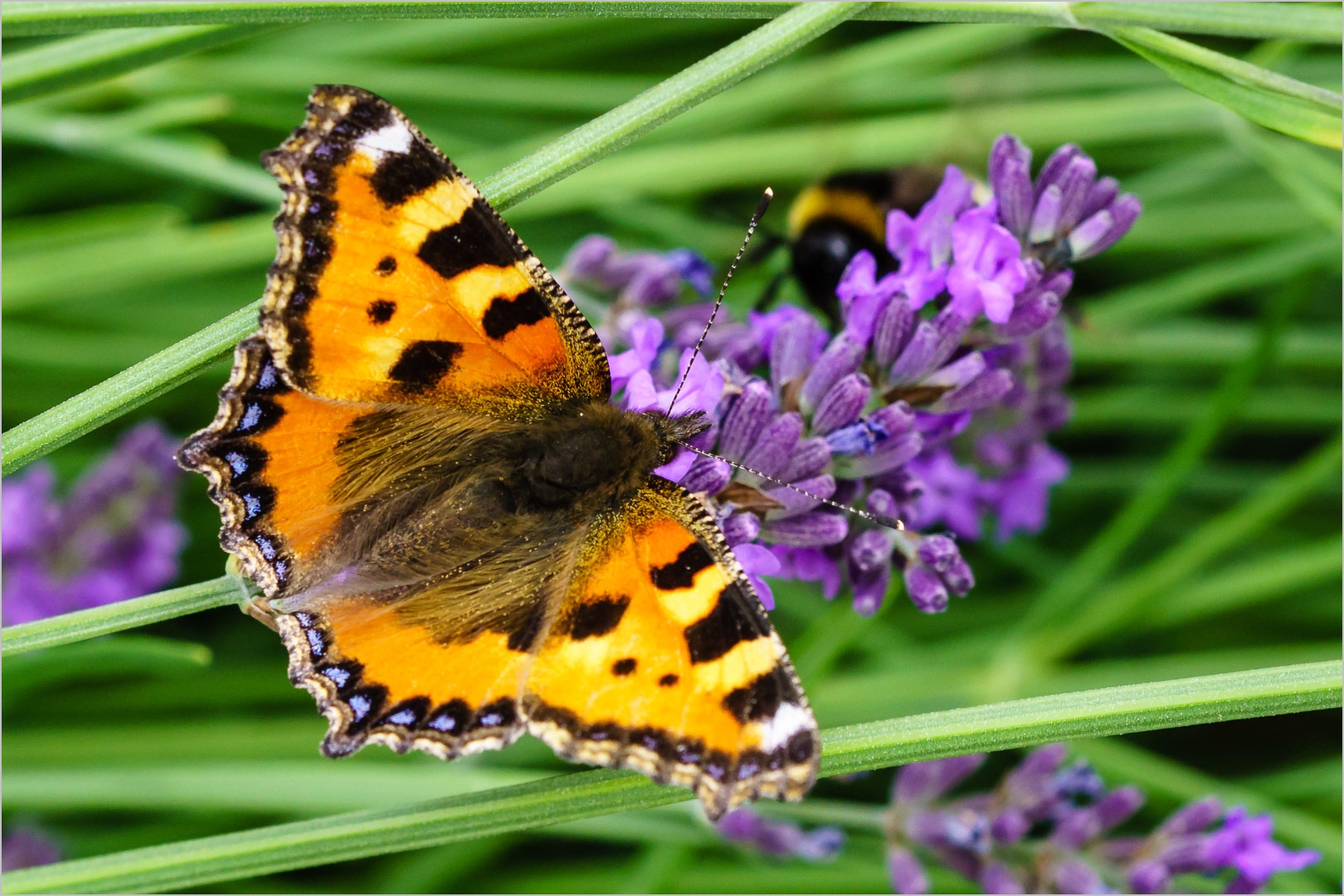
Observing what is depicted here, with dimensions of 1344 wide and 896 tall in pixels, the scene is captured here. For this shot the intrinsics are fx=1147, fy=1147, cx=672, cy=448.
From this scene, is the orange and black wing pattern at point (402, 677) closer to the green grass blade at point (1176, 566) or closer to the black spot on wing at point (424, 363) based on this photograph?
the black spot on wing at point (424, 363)

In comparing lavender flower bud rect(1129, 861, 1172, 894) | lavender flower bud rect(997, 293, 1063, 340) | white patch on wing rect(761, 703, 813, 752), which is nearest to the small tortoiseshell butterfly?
white patch on wing rect(761, 703, 813, 752)

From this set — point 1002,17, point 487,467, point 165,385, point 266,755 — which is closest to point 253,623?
point 266,755

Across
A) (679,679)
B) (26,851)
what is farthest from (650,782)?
(26,851)

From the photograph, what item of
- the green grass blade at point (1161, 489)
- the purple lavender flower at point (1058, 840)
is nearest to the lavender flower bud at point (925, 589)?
the purple lavender flower at point (1058, 840)

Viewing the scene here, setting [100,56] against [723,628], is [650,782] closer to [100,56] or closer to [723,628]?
[723,628]

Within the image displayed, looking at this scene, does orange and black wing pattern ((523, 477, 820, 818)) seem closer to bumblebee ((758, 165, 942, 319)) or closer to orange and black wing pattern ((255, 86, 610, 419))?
orange and black wing pattern ((255, 86, 610, 419))

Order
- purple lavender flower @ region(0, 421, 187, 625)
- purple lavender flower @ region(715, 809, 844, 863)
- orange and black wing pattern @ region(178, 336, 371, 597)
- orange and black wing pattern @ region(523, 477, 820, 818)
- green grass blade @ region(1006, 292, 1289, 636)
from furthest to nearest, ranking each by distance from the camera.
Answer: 1. purple lavender flower @ region(0, 421, 187, 625)
2. green grass blade @ region(1006, 292, 1289, 636)
3. purple lavender flower @ region(715, 809, 844, 863)
4. orange and black wing pattern @ region(178, 336, 371, 597)
5. orange and black wing pattern @ region(523, 477, 820, 818)
